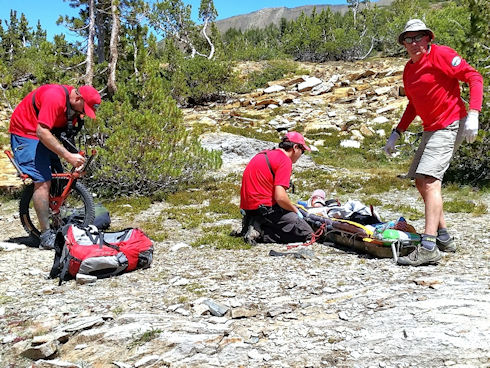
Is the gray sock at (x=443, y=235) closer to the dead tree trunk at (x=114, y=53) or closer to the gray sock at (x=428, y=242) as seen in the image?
the gray sock at (x=428, y=242)

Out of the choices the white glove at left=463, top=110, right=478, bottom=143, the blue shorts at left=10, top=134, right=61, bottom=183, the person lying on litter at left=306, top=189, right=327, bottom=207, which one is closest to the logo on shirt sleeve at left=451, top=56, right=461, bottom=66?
the white glove at left=463, top=110, right=478, bottom=143

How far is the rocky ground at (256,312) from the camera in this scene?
3.54 metres

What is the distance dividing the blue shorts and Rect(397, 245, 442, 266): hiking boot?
5.51 meters

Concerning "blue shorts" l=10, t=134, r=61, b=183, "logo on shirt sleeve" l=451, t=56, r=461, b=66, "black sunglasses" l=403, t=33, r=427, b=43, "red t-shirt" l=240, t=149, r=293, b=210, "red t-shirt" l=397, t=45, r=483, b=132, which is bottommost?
"red t-shirt" l=240, t=149, r=293, b=210

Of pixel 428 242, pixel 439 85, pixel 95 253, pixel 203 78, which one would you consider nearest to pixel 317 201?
pixel 428 242

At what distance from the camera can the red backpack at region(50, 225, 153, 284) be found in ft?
18.5

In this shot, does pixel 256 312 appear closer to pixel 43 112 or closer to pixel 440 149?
pixel 440 149

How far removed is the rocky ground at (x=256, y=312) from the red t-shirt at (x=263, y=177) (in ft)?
2.90

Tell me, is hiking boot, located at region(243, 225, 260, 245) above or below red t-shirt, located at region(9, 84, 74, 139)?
below

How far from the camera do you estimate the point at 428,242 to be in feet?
18.2

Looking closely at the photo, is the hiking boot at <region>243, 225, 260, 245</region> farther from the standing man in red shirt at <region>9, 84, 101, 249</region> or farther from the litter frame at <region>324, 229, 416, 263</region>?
the standing man in red shirt at <region>9, 84, 101, 249</region>

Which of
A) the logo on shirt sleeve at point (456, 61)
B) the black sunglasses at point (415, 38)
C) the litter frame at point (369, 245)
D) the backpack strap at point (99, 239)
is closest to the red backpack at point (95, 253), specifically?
the backpack strap at point (99, 239)

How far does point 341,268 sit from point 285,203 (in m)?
1.52

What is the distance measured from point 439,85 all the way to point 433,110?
0.32m
